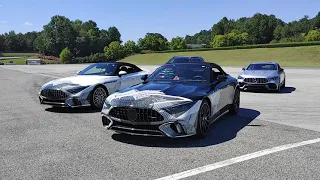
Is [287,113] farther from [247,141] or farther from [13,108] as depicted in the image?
[13,108]

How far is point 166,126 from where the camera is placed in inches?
211

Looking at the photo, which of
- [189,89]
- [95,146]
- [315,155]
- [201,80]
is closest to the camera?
[315,155]

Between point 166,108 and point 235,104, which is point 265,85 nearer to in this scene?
point 235,104

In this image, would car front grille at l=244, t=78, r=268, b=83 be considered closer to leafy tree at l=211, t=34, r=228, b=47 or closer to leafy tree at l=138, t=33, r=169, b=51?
leafy tree at l=211, t=34, r=228, b=47

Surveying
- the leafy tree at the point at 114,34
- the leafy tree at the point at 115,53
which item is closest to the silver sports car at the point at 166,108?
the leafy tree at the point at 115,53

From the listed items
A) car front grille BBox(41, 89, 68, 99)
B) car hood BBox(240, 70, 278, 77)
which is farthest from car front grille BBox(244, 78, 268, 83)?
car front grille BBox(41, 89, 68, 99)


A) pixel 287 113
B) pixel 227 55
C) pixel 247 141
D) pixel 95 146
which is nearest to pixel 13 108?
pixel 95 146

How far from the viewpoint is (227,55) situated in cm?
7081

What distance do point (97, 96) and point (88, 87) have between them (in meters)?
0.43

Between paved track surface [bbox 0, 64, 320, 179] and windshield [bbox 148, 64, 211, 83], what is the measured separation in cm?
111

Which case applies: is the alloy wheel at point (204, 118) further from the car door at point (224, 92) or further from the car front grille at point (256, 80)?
the car front grille at point (256, 80)

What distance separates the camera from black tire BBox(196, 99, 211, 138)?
5773mm

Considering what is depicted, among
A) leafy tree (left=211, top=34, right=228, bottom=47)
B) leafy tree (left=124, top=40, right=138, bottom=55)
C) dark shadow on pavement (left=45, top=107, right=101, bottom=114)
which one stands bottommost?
dark shadow on pavement (left=45, top=107, right=101, bottom=114)

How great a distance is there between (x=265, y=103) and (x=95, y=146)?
266 inches
